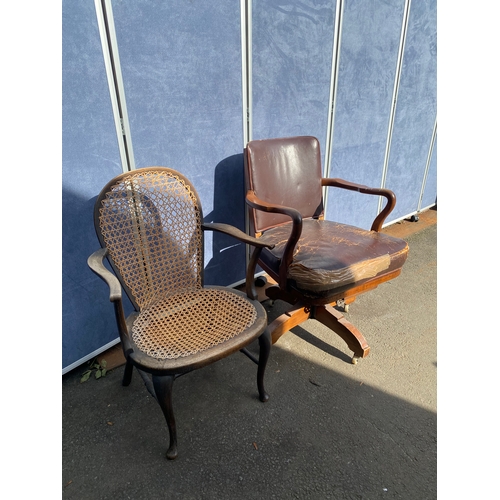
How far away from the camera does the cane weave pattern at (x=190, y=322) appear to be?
1269mm

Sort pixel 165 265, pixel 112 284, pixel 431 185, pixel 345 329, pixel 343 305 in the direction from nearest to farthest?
pixel 112 284 < pixel 165 265 < pixel 345 329 < pixel 343 305 < pixel 431 185

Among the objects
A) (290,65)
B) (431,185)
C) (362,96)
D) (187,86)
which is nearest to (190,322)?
(187,86)

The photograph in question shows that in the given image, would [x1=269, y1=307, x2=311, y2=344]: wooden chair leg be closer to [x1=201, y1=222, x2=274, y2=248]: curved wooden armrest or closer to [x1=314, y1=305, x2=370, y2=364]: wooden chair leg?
[x1=314, y1=305, x2=370, y2=364]: wooden chair leg

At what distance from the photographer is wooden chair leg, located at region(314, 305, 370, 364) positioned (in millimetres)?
1842

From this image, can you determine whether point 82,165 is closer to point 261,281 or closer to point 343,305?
point 261,281

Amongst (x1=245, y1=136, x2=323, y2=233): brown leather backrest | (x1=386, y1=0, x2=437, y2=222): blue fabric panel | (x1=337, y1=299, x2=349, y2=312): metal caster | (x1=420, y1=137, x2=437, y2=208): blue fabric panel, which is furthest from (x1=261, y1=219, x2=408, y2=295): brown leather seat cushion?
(x1=420, y1=137, x2=437, y2=208): blue fabric panel

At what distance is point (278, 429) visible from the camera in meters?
1.50

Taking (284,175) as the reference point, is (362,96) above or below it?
above

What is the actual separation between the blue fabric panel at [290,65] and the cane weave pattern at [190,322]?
110 centimetres

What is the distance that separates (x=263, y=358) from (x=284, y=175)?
41.6 inches

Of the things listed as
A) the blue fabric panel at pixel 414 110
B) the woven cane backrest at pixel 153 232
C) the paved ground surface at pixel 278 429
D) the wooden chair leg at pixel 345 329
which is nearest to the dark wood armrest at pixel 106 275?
the woven cane backrest at pixel 153 232

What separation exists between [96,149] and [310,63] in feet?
4.69

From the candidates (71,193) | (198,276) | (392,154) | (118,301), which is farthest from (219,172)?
(392,154)

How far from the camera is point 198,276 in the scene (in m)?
1.68
